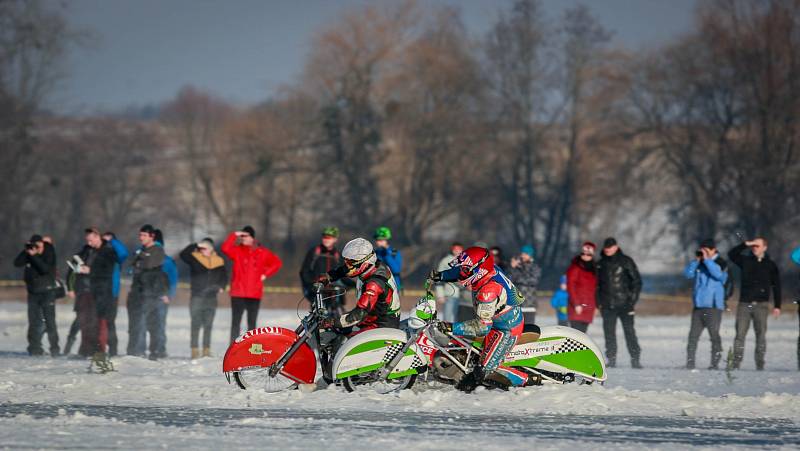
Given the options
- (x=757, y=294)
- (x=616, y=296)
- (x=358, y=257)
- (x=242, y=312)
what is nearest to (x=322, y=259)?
(x=242, y=312)

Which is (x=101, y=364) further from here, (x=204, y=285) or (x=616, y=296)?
(x=616, y=296)

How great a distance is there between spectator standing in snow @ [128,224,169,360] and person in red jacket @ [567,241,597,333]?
647 centimetres

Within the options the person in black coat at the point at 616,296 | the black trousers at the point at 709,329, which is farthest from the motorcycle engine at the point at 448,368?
the black trousers at the point at 709,329

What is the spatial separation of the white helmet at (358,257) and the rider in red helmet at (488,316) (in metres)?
0.84

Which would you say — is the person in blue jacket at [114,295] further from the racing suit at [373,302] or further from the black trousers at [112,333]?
the racing suit at [373,302]

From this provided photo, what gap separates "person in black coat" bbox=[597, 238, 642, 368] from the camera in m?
16.8

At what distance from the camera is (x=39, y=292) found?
17.8 meters

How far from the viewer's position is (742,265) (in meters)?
16.8

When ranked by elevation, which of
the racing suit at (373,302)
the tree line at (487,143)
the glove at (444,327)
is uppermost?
the tree line at (487,143)

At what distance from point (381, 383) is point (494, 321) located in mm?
1327

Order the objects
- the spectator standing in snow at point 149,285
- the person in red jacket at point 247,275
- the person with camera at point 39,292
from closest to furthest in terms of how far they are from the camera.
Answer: the person in red jacket at point 247,275, the spectator standing in snow at point 149,285, the person with camera at point 39,292

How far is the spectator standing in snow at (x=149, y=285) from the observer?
1719 cm

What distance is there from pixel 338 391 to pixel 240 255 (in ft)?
20.4

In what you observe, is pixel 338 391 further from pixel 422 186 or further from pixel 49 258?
pixel 422 186
